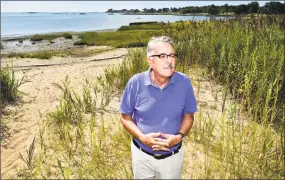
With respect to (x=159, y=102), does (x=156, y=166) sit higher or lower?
lower

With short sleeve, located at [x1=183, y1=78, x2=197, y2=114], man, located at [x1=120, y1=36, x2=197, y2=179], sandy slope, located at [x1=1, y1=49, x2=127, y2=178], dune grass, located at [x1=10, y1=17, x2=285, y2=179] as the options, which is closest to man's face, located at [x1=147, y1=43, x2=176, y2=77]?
man, located at [x1=120, y1=36, x2=197, y2=179]

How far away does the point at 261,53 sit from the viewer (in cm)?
500

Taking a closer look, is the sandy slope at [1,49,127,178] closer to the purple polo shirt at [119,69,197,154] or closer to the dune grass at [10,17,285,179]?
the dune grass at [10,17,285,179]

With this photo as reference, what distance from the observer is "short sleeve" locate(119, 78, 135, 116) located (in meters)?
2.41

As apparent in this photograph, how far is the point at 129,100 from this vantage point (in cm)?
243

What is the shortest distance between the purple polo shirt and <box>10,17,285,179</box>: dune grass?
0.89 m

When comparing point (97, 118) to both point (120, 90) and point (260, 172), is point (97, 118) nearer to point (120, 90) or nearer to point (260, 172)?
point (120, 90)

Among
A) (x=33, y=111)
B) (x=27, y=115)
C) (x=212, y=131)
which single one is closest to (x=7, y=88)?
(x=33, y=111)

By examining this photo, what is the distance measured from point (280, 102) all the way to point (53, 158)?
355 centimetres

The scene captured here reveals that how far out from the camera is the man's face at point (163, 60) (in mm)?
2268

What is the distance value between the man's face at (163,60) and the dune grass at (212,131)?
Answer: 1.10 m

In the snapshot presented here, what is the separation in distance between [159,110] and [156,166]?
431mm

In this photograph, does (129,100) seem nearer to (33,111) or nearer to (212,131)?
(212,131)

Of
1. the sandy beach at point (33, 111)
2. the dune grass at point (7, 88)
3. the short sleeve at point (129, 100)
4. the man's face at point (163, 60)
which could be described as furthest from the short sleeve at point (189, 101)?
the dune grass at point (7, 88)
